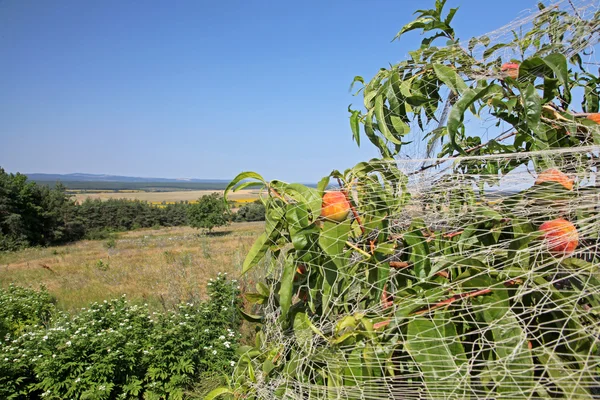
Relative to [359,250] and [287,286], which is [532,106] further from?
[287,286]

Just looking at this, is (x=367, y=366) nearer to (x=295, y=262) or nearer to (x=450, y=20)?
(x=295, y=262)

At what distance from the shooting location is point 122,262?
46.9 ft

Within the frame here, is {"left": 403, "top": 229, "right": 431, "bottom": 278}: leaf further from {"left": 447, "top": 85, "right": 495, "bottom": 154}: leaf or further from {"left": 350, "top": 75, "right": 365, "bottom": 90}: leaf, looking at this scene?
{"left": 350, "top": 75, "right": 365, "bottom": 90}: leaf

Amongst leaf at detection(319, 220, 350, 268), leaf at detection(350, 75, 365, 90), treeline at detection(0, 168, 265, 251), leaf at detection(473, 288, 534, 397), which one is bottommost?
treeline at detection(0, 168, 265, 251)

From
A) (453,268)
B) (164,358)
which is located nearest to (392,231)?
(453,268)

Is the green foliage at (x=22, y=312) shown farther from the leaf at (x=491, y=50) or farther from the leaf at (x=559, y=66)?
the leaf at (x=559, y=66)

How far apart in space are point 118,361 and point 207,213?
2585 cm

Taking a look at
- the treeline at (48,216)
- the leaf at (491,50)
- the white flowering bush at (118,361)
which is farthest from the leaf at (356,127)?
the treeline at (48,216)

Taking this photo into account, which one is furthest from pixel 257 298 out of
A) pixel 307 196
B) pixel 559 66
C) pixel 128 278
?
pixel 128 278

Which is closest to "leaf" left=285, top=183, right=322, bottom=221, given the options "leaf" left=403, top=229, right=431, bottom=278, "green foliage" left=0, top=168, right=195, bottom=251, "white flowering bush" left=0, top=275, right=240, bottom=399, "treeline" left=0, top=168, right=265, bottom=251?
"leaf" left=403, top=229, right=431, bottom=278

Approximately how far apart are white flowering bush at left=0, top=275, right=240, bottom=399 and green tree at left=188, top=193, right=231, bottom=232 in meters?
24.5

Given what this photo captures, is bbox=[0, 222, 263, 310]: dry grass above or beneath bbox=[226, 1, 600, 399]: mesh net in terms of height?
beneath

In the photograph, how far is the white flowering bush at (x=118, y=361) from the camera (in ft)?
10.2

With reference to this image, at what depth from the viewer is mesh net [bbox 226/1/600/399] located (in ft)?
2.50
